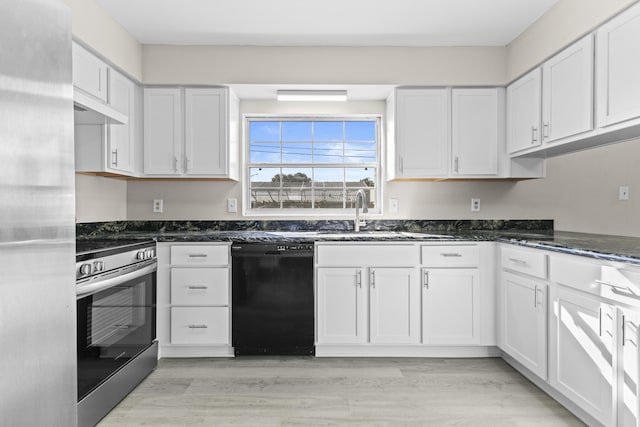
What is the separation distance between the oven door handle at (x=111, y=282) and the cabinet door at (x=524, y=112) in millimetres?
2842

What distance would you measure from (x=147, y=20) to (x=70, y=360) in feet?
8.49

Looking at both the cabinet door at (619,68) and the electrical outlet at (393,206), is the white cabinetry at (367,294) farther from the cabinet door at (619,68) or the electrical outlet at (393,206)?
the cabinet door at (619,68)

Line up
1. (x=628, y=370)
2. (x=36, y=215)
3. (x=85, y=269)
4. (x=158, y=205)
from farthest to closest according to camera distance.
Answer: (x=158, y=205) → (x=85, y=269) → (x=628, y=370) → (x=36, y=215)

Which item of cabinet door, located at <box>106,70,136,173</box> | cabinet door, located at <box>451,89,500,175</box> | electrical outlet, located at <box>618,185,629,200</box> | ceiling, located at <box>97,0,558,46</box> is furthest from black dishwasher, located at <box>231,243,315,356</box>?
electrical outlet, located at <box>618,185,629,200</box>

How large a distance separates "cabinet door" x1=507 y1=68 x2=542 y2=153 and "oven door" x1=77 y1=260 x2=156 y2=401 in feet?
9.38

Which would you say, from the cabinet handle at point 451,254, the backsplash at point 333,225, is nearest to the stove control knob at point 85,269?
the backsplash at point 333,225

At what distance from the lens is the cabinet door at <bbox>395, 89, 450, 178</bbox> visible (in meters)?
3.22

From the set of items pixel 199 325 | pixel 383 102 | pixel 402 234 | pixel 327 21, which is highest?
pixel 327 21

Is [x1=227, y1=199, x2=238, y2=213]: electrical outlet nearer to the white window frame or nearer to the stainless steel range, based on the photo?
the white window frame

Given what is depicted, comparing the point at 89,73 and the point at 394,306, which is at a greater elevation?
the point at 89,73

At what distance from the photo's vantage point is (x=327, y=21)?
285 centimetres

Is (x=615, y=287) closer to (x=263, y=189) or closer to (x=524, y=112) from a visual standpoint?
(x=524, y=112)

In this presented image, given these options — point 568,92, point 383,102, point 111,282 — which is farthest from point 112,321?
point 568,92

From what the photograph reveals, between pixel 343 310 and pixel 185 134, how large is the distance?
6.20 feet
